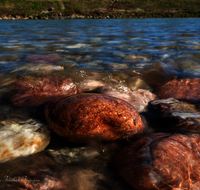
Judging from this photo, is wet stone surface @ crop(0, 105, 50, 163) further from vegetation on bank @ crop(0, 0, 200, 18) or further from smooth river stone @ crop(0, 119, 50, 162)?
vegetation on bank @ crop(0, 0, 200, 18)

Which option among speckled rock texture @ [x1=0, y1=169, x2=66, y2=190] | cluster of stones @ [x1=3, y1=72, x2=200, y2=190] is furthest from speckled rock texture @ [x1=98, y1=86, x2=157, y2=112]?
speckled rock texture @ [x1=0, y1=169, x2=66, y2=190]

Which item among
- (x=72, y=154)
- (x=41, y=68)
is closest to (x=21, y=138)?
(x=72, y=154)

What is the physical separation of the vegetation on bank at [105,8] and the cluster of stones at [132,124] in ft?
179

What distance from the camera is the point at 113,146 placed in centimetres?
188

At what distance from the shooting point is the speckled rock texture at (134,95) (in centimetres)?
270

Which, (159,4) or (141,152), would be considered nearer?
(141,152)

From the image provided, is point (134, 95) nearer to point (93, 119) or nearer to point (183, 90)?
point (183, 90)

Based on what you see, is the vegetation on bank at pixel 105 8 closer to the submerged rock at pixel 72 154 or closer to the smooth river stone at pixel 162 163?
the submerged rock at pixel 72 154

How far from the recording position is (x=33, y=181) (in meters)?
1.37

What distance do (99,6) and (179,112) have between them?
261 feet

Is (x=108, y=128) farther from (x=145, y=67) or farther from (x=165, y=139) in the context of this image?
(x=145, y=67)

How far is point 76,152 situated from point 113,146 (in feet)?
1.38

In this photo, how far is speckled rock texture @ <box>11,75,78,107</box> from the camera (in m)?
2.66

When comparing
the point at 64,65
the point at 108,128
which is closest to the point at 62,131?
the point at 108,128
